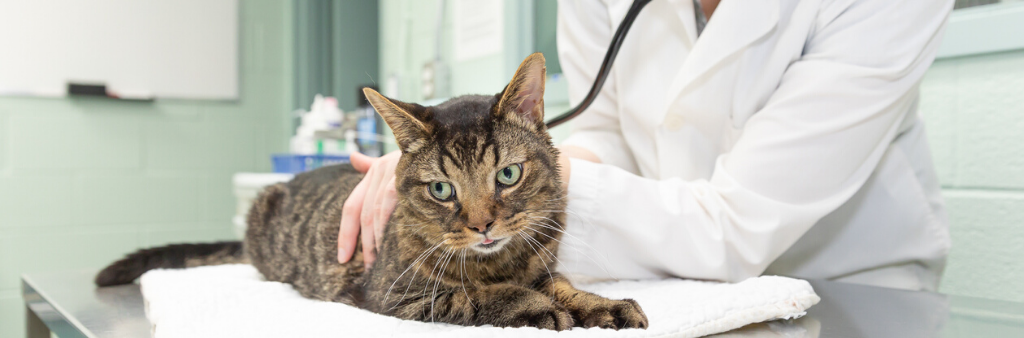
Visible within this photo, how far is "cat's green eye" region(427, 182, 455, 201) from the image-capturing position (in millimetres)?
757

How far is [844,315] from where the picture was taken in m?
0.74

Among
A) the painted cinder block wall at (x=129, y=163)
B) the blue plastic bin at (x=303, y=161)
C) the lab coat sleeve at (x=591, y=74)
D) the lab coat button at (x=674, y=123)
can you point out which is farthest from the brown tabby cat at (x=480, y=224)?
the painted cinder block wall at (x=129, y=163)

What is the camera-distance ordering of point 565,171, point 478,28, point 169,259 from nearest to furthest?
point 565,171 → point 169,259 → point 478,28

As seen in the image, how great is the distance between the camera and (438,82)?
2447 mm

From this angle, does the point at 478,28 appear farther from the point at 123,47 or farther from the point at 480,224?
the point at 123,47

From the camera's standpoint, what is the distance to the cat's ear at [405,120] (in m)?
0.75

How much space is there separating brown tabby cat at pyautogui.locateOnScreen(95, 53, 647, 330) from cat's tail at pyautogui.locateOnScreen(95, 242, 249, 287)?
0.49m

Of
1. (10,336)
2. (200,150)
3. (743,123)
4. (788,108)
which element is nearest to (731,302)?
(788,108)

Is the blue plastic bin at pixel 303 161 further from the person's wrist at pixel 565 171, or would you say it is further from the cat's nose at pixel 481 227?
the cat's nose at pixel 481 227

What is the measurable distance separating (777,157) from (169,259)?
3.79 feet

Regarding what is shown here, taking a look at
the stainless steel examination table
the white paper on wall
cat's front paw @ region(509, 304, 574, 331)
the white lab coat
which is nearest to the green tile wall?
the white lab coat

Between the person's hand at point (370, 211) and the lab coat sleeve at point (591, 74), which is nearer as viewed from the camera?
the person's hand at point (370, 211)

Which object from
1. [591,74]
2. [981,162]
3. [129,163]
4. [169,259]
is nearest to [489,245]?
[591,74]

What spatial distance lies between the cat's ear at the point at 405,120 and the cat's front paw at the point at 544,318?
0.26 meters
